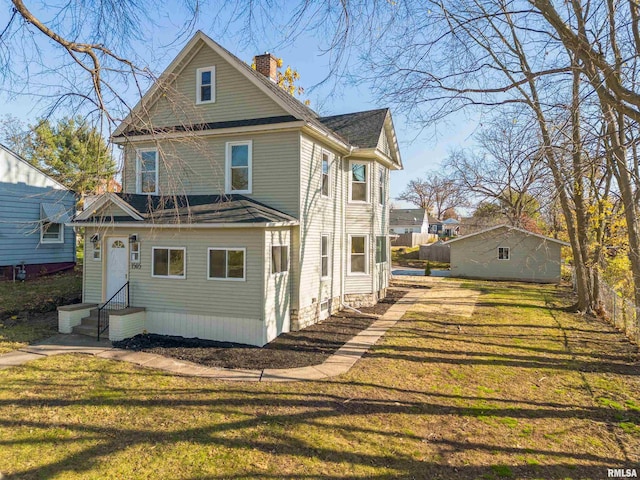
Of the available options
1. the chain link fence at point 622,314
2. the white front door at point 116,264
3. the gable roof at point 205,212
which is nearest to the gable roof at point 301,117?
the gable roof at point 205,212

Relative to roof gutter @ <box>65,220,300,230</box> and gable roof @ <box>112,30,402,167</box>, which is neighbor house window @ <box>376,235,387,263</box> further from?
roof gutter @ <box>65,220,300,230</box>

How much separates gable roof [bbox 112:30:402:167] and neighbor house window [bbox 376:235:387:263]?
4089 millimetres

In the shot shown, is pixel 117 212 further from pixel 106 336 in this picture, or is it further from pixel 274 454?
pixel 274 454

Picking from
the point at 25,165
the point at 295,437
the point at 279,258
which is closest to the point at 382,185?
the point at 279,258

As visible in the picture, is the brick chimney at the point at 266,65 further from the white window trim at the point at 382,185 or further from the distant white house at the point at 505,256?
the distant white house at the point at 505,256

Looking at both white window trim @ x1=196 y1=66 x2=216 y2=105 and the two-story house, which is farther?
white window trim @ x1=196 y1=66 x2=216 y2=105

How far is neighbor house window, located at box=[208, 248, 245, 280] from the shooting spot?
33.3 ft

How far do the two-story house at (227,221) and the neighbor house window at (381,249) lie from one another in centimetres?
247

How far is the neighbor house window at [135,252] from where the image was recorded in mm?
11070

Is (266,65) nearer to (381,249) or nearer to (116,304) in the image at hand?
(381,249)

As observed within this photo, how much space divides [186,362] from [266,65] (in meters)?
11.7

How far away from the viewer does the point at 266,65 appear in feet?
49.3

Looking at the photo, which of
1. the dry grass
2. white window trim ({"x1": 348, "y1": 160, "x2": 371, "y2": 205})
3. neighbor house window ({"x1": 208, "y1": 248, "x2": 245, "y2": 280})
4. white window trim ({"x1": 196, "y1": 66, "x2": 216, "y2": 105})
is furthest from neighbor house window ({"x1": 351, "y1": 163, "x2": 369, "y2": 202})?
the dry grass

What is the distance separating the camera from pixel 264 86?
11.6m
